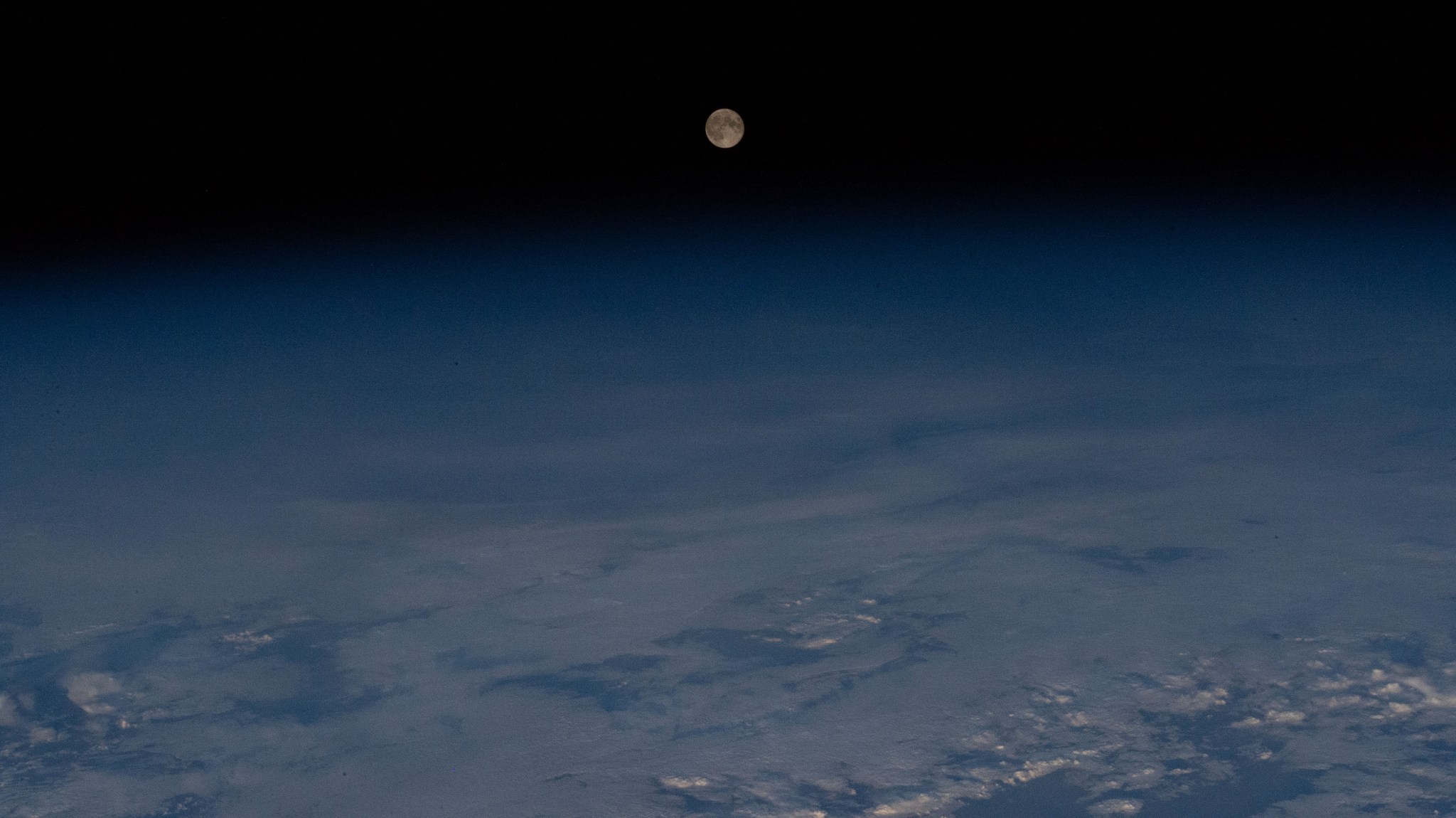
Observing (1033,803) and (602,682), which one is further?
(602,682)

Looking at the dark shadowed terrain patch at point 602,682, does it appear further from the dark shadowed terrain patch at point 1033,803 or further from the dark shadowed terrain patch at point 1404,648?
the dark shadowed terrain patch at point 1404,648

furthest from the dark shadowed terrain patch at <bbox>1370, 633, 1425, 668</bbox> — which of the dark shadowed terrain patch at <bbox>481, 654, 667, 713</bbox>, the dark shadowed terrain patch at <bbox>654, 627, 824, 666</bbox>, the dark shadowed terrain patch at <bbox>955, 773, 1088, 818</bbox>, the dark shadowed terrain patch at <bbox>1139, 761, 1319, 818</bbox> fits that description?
the dark shadowed terrain patch at <bbox>481, 654, 667, 713</bbox>

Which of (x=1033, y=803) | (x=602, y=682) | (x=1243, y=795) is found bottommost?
(x=1243, y=795)

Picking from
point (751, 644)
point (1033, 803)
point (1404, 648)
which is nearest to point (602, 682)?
point (751, 644)

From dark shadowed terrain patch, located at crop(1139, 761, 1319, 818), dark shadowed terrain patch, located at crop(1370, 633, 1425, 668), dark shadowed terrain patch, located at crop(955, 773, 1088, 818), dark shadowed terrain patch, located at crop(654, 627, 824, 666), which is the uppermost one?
dark shadowed terrain patch, located at crop(955, 773, 1088, 818)

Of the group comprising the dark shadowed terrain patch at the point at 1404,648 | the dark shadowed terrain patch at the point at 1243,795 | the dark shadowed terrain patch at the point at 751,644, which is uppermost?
the dark shadowed terrain patch at the point at 751,644

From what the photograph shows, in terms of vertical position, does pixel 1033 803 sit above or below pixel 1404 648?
above

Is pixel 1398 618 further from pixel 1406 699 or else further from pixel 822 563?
pixel 822 563

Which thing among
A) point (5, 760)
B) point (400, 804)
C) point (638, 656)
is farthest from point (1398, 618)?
point (5, 760)

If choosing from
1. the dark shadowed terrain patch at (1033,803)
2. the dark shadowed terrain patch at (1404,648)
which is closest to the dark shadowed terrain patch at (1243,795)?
the dark shadowed terrain patch at (1033,803)

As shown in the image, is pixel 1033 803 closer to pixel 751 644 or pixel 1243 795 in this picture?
pixel 1243 795

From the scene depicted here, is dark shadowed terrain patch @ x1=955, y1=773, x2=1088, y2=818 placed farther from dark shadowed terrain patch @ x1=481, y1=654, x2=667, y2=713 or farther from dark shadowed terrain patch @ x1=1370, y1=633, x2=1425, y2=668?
dark shadowed terrain patch @ x1=1370, y1=633, x2=1425, y2=668
